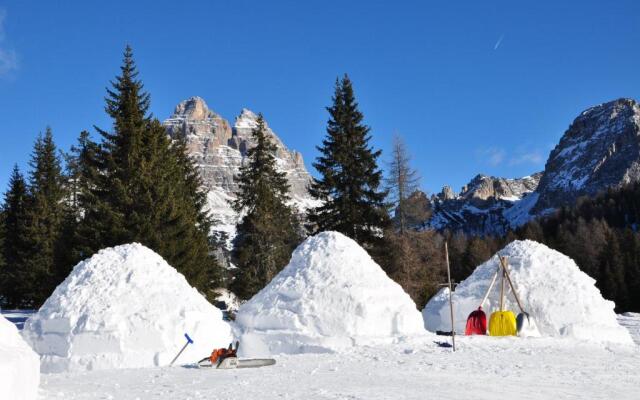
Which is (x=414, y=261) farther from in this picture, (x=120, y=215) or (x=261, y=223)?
(x=120, y=215)

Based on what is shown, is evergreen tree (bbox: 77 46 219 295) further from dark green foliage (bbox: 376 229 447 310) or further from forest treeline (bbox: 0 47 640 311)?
dark green foliage (bbox: 376 229 447 310)

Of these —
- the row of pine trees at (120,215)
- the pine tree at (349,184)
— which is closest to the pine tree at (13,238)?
the row of pine trees at (120,215)

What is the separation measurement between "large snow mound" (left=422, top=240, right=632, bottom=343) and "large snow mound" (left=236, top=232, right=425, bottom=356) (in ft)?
10.2

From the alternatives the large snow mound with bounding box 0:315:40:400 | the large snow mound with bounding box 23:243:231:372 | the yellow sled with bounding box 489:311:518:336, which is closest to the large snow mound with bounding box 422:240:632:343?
the yellow sled with bounding box 489:311:518:336

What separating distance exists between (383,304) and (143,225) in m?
10.3

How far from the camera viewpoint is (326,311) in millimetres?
12531

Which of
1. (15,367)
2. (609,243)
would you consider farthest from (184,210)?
(609,243)

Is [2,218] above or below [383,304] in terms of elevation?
above

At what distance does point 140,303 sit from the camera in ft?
38.1

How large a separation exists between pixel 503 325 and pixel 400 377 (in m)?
6.41

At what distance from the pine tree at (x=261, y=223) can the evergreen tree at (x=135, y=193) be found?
10.3 ft

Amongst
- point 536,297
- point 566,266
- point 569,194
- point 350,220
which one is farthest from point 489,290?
point 569,194

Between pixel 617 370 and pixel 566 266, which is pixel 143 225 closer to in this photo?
pixel 566 266

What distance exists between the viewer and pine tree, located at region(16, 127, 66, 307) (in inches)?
1136
